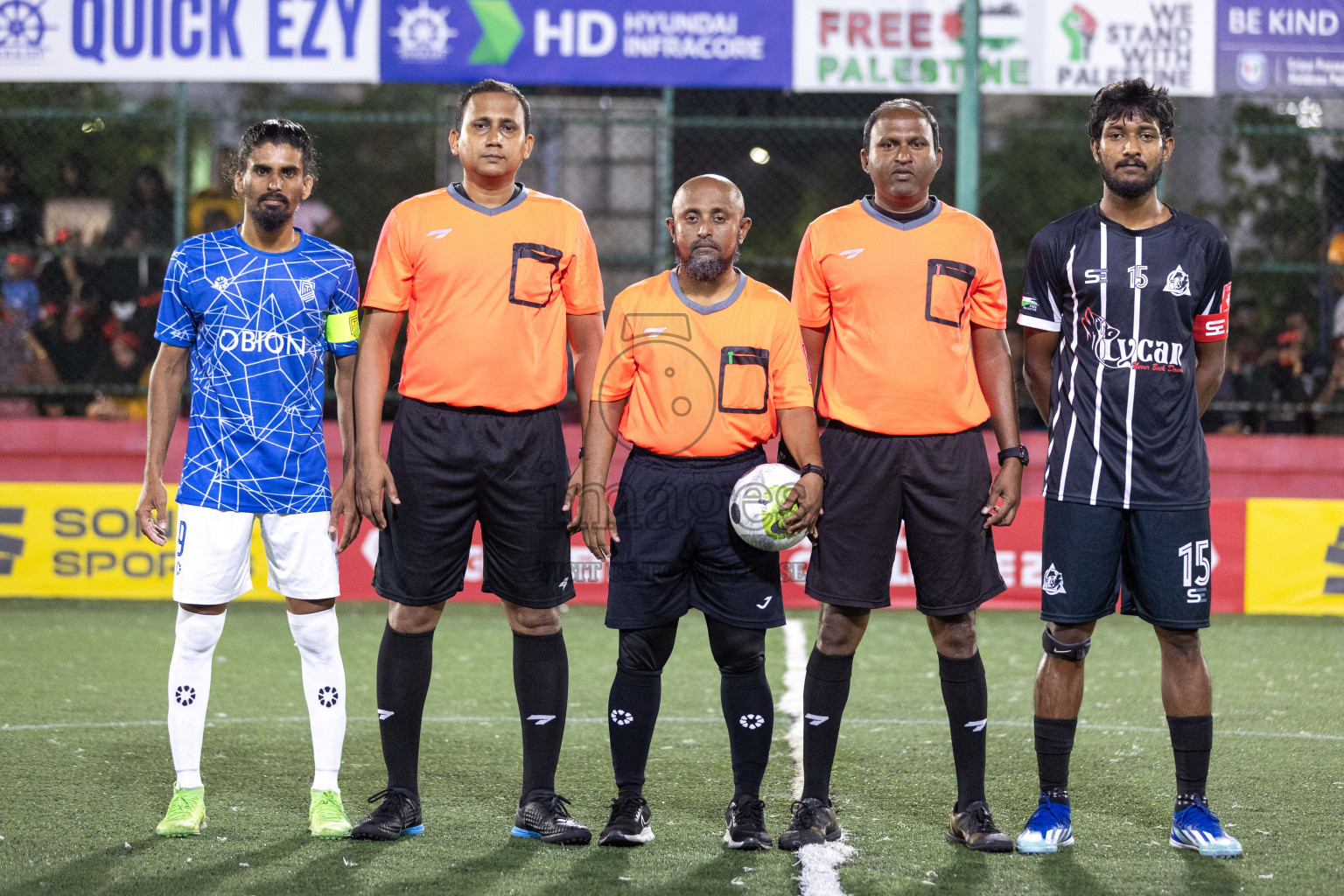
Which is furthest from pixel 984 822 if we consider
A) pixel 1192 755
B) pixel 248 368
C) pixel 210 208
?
pixel 210 208

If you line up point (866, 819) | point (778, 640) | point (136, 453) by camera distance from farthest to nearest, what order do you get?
point (136, 453)
point (778, 640)
point (866, 819)

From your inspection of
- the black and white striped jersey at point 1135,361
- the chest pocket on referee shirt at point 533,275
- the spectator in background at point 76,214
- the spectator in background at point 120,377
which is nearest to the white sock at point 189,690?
the chest pocket on referee shirt at point 533,275

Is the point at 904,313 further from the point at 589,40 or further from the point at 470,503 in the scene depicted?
the point at 589,40

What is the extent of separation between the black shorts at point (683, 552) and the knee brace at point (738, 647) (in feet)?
0.10

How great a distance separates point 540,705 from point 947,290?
5.60ft

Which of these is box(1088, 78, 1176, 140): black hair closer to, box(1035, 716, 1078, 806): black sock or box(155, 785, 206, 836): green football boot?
box(1035, 716, 1078, 806): black sock

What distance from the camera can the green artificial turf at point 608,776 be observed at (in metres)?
3.91

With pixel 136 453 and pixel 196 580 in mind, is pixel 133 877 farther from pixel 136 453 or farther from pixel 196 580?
pixel 136 453

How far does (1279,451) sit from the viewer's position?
10258mm

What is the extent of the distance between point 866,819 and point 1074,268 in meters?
1.79

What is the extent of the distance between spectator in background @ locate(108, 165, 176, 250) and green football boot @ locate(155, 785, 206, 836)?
7.23 meters

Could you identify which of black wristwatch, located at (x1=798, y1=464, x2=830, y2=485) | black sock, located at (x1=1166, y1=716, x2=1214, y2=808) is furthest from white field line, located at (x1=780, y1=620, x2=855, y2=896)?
black sock, located at (x1=1166, y1=716, x2=1214, y2=808)

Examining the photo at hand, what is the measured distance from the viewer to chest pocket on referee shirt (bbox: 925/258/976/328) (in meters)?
4.19

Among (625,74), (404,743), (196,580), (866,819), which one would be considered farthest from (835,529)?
(625,74)
